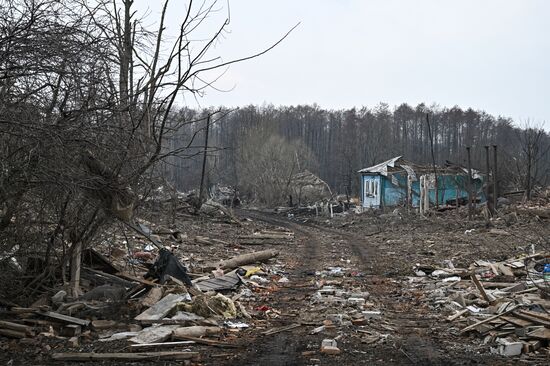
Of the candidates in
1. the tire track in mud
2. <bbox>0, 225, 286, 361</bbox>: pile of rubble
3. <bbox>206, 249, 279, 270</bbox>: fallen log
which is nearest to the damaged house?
the tire track in mud

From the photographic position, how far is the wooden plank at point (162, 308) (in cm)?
834

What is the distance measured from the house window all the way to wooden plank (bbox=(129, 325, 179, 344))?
40151mm

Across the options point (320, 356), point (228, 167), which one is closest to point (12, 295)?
point (320, 356)

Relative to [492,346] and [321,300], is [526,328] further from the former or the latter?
[321,300]

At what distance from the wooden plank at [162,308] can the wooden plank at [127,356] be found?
1.50 m

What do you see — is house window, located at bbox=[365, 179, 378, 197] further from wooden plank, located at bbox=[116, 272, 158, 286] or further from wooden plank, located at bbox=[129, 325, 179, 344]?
wooden plank, located at bbox=[129, 325, 179, 344]

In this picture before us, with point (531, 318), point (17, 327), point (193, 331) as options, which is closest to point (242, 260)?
point (193, 331)

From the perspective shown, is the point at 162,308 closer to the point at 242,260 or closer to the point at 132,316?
the point at 132,316

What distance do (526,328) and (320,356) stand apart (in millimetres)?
2583

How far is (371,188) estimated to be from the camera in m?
47.5

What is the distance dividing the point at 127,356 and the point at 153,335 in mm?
711

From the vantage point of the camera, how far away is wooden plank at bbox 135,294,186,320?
834 centimetres

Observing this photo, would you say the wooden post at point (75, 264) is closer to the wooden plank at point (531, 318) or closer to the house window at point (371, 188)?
the wooden plank at point (531, 318)

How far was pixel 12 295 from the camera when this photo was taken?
8844 mm
